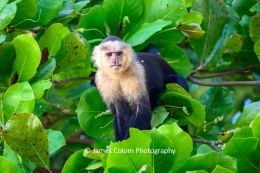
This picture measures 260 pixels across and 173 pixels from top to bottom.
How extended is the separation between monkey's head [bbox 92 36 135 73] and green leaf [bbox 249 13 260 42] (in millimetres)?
805

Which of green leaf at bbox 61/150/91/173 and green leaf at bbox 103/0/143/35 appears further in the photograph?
green leaf at bbox 103/0/143/35

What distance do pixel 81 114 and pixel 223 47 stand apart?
112 centimetres

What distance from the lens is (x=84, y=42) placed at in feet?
Result: 13.0

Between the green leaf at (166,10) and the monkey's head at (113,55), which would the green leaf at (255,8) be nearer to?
the green leaf at (166,10)

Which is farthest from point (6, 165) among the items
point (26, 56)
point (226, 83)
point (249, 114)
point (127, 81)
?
point (226, 83)

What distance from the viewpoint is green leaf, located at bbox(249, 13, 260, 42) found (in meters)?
4.09

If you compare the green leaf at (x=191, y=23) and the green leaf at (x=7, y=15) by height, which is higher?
the green leaf at (x=7, y=15)

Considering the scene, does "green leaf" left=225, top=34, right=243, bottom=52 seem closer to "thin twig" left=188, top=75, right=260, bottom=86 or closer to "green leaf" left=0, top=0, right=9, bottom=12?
"thin twig" left=188, top=75, right=260, bottom=86

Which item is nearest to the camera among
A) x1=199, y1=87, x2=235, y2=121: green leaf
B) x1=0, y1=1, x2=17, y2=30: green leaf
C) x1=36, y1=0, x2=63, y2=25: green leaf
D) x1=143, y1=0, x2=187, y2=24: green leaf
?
x1=0, y1=1, x2=17, y2=30: green leaf

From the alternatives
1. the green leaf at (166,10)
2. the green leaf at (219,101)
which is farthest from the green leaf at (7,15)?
the green leaf at (219,101)

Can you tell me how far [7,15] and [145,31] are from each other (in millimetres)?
907

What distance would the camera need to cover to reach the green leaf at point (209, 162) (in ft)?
9.30

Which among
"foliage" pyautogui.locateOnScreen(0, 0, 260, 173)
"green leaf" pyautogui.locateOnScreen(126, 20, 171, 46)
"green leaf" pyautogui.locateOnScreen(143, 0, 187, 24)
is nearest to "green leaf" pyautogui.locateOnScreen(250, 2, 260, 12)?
"foliage" pyautogui.locateOnScreen(0, 0, 260, 173)

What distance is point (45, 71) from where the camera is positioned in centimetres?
379
